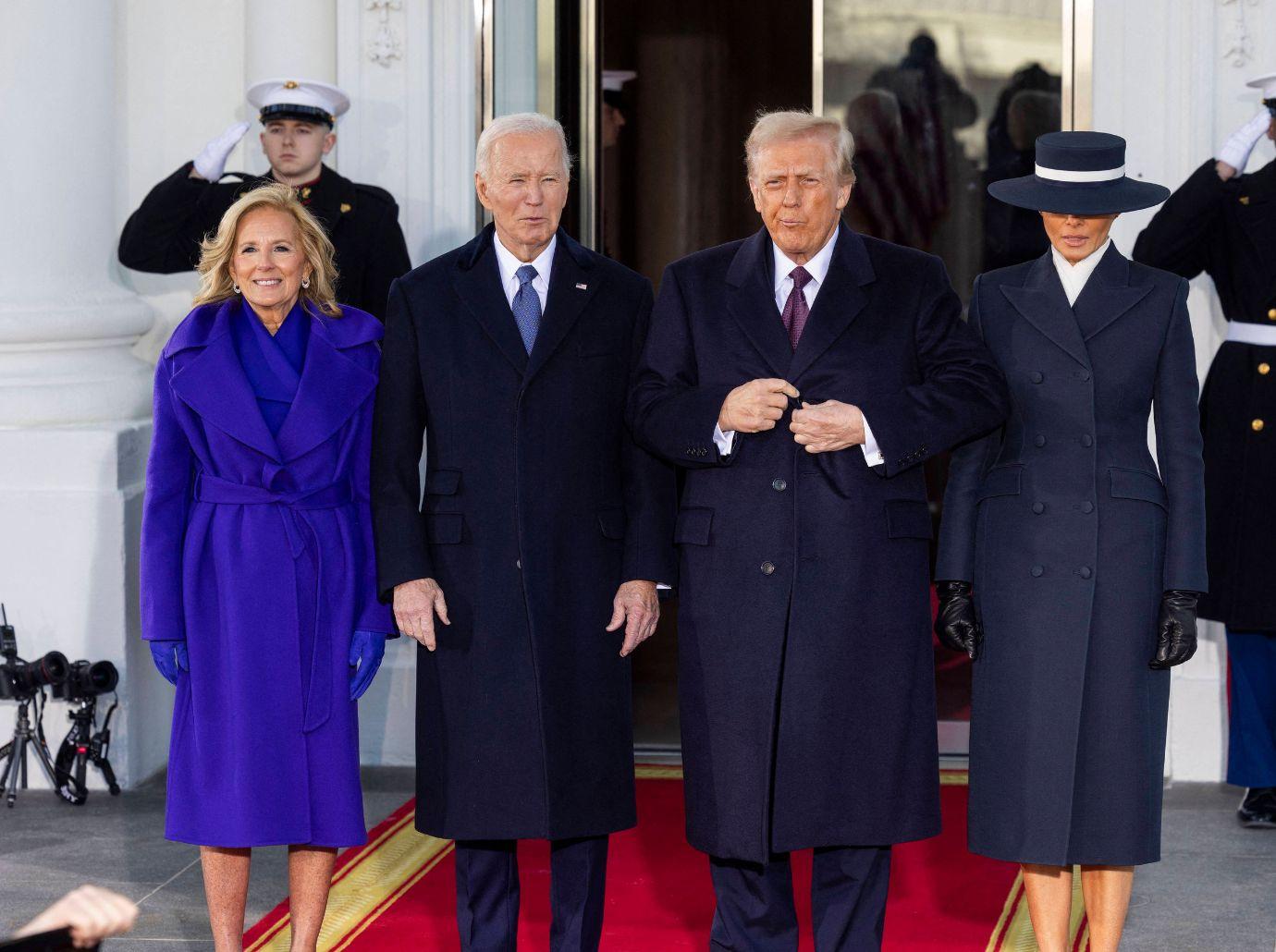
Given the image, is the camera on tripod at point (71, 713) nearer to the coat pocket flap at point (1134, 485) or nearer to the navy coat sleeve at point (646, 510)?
the navy coat sleeve at point (646, 510)

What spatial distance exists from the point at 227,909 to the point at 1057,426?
5.98ft

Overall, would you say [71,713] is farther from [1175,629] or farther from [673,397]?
[1175,629]

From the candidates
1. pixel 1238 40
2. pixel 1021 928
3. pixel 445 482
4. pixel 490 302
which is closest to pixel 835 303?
pixel 490 302

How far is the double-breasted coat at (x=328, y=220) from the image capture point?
5027mm

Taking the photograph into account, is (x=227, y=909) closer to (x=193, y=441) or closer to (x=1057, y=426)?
(x=193, y=441)

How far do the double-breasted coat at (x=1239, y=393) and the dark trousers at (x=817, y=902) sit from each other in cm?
197

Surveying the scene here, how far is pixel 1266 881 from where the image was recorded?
4.42 meters

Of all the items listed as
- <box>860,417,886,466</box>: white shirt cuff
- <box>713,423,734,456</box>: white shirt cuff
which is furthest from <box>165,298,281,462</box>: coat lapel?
<box>860,417,886,466</box>: white shirt cuff

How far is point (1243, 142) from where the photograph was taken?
194 inches

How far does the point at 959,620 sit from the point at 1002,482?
0.27 metres

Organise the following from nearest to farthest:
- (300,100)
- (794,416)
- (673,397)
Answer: (794,416), (673,397), (300,100)

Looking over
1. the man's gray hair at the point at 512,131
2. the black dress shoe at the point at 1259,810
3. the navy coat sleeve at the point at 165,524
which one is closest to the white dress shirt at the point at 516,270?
the man's gray hair at the point at 512,131

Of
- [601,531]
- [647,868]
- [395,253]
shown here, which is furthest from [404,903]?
[395,253]

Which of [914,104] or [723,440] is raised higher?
[914,104]
